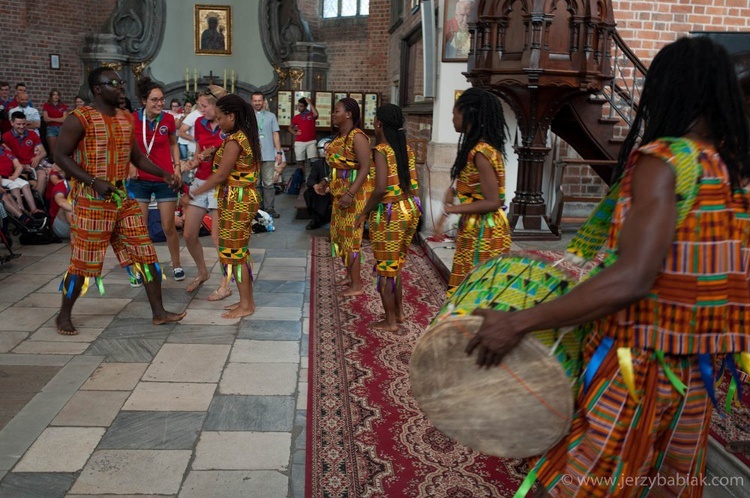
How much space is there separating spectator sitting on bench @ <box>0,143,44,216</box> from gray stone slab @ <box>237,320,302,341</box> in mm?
4309

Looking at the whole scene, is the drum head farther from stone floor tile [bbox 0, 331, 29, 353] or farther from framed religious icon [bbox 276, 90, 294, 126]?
framed religious icon [bbox 276, 90, 294, 126]

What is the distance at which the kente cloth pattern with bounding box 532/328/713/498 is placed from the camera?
1.79 metres

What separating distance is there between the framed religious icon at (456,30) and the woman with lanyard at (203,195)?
11.3ft

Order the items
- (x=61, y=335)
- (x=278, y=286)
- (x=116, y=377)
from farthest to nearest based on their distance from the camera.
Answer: (x=278, y=286) → (x=61, y=335) → (x=116, y=377)

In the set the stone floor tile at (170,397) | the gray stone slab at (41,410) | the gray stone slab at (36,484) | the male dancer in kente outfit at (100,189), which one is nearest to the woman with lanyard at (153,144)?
the male dancer in kente outfit at (100,189)

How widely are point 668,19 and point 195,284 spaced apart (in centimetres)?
642

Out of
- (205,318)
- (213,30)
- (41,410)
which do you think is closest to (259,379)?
(41,410)

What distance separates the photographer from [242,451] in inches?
136

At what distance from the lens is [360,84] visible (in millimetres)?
19109

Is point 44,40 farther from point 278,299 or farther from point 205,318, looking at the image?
point 205,318

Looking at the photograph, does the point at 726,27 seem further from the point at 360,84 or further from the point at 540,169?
the point at 360,84

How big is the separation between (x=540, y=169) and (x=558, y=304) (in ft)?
21.1

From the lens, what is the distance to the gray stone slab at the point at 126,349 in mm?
4684

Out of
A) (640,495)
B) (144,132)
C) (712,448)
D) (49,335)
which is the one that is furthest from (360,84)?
(640,495)
